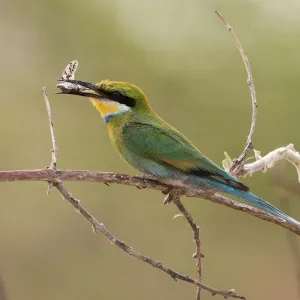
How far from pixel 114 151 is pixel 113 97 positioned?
324cm

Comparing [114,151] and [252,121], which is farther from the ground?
[114,151]

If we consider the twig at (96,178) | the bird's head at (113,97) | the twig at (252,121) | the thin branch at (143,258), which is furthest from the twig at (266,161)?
the thin branch at (143,258)

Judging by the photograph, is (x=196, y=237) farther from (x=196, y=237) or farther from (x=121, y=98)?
(x=121, y=98)

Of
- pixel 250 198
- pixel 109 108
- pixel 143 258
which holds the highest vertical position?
pixel 109 108

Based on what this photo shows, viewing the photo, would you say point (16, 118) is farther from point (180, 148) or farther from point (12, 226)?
point (180, 148)

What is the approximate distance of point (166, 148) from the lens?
2.23m

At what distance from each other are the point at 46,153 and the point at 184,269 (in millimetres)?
1375

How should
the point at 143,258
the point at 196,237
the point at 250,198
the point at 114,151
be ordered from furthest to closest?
the point at 114,151
the point at 250,198
the point at 196,237
the point at 143,258

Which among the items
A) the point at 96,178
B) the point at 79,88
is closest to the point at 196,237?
the point at 96,178

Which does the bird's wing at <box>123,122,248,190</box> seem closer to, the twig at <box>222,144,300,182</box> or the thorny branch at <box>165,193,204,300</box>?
the twig at <box>222,144,300,182</box>

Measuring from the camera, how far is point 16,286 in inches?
190

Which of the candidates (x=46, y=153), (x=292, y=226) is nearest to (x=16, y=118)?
(x=46, y=153)

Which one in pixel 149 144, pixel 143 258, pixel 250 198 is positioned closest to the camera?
pixel 143 258

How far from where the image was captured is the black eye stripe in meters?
2.26
